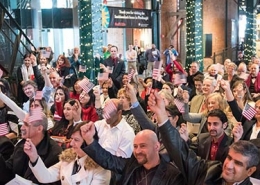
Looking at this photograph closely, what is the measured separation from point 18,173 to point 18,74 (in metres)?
5.45

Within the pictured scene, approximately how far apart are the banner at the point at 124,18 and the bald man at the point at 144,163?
7395 mm

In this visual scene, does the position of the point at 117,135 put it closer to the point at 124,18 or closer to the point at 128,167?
the point at 128,167

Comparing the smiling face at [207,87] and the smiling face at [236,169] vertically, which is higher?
the smiling face at [207,87]

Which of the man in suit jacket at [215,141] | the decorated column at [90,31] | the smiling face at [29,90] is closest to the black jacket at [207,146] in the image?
the man in suit jacket at [215,141]

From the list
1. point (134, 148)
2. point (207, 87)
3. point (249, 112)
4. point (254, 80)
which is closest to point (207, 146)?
point (249, 112)

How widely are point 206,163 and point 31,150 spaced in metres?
1.32

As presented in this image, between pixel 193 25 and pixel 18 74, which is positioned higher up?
pixel 193 25

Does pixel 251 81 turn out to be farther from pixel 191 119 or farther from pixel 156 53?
pixel 156 53

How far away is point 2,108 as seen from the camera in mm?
5012

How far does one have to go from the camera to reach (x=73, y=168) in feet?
10.7

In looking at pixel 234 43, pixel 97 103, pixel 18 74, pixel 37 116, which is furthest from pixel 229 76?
pixel 234 43

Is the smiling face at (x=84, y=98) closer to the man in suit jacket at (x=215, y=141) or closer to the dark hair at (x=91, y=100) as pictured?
the dark hair at (x=91, y=100)

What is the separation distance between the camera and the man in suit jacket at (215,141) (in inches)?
145

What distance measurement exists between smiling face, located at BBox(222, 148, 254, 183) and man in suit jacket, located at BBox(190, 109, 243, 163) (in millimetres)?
901
